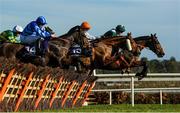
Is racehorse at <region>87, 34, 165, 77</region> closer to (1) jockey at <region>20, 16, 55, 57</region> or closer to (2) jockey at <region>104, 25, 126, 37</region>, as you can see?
(2) jockey at <region>104, 25, 126, 37</region>

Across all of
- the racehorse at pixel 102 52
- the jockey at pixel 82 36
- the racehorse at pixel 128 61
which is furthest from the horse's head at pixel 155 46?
the jockey at pixel 82 36

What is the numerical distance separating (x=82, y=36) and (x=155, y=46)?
10.9 feet

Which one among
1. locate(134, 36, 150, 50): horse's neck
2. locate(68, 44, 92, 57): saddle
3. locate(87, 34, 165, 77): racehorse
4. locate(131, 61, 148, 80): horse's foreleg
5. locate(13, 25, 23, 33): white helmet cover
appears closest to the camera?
locate(68, 44, 92, 57): saddle

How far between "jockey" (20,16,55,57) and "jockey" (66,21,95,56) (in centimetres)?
77

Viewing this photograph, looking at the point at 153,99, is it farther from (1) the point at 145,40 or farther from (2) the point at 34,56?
(2) the point at 34,56

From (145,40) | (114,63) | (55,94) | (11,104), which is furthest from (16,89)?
(145,40)

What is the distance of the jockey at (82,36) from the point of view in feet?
60.6

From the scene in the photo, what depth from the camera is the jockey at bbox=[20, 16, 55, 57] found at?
1764cm

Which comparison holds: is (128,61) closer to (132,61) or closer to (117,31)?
(132,61)

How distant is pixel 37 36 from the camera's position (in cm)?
1778

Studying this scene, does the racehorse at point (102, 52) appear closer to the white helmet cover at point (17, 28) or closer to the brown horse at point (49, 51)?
the brown horse at point (49, 51)

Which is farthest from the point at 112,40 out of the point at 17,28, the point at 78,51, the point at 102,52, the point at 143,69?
the point at 17,28

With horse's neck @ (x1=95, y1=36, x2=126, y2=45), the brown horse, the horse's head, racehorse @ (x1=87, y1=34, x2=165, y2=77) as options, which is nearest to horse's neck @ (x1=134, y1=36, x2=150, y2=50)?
racehorse @ (x1=87, y1=34, x2=165, y2=77)

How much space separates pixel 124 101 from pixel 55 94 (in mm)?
7378
